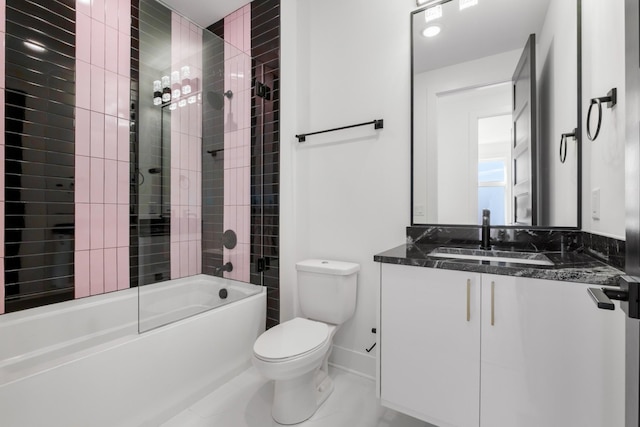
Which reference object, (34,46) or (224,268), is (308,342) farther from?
(34,46)

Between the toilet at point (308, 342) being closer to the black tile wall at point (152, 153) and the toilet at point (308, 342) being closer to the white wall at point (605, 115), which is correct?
the black tile wall at point (152, 153)

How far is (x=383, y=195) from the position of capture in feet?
5.92

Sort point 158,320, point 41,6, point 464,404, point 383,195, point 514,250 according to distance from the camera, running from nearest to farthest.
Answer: point 464,404 → point 514,250 → point 158,320 → point 41,6 → point 383,195

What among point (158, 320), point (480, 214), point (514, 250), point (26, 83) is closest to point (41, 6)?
point (26, 83)

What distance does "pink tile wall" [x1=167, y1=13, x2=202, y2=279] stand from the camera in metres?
1.82

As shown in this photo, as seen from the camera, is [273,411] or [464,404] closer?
[464,404]

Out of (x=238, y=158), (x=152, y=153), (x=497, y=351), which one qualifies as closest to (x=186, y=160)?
(x=152, y=153)

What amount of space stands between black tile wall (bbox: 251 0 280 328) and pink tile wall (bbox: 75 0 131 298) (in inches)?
35.5

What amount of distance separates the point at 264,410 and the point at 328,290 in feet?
2.41

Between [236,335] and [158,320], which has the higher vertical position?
[158,320]

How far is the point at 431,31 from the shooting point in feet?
5.45

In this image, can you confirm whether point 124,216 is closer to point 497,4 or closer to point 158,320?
point 158,320

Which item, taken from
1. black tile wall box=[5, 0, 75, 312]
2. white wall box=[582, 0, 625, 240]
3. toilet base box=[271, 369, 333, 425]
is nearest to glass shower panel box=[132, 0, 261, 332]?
black tile wall box=[5, 0, 75, 312]

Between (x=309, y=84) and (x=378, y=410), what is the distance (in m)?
2.18
